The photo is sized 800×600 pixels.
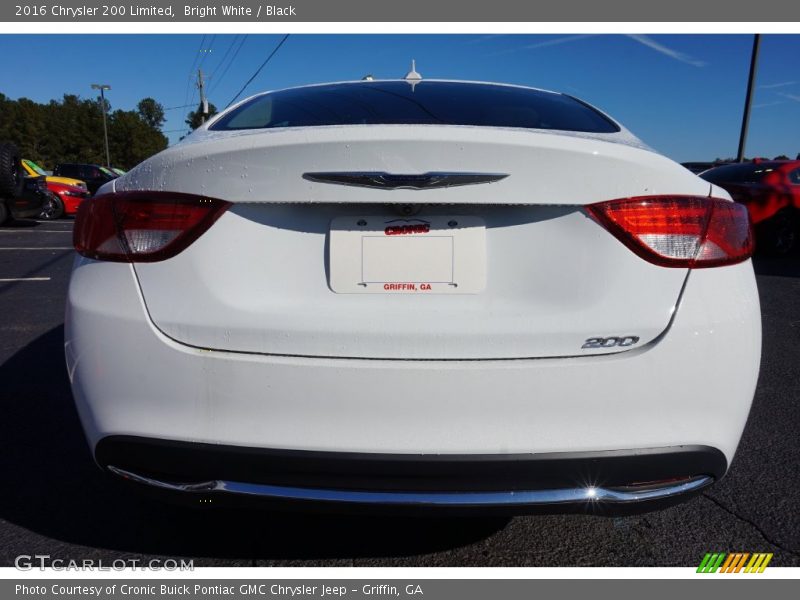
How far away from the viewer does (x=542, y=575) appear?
187cm

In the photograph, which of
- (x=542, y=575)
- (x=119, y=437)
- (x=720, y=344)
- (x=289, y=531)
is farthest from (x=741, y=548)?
(x=119, y=437)

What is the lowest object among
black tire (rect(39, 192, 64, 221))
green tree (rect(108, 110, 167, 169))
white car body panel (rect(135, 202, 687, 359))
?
black tire (rect(39, 192, 64, 221))

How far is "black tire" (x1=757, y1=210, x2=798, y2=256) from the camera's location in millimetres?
8797

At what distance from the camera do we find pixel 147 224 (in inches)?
59.6

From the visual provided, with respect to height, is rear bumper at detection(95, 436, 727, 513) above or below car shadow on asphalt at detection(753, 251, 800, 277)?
above

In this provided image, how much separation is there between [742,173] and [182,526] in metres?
9.47

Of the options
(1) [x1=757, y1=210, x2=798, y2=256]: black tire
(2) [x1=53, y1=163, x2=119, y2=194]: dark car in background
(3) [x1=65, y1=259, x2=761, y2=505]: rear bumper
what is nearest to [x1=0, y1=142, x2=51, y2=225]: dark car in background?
(2) [x1=53, y1=163, x2=119, y2=194]: dark car in background

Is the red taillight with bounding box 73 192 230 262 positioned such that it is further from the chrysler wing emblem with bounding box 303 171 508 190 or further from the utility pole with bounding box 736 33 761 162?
the utility pole with bounding box 736 33 761 162

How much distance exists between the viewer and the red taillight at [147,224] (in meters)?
1.48

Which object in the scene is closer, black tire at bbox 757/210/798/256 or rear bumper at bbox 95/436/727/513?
rear bumper at bbox 95/436/727/513

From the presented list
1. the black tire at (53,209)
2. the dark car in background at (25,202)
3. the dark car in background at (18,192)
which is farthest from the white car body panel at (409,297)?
the black tire at (53,209)

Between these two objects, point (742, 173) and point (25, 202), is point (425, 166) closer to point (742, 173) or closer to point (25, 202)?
point (742, 173)

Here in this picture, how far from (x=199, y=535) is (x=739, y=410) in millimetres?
1727
